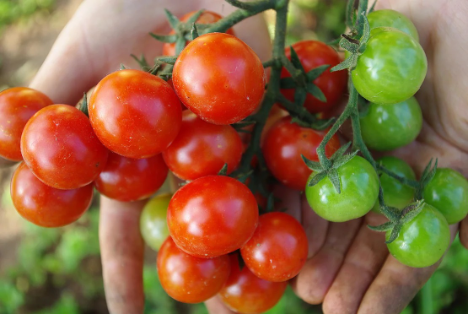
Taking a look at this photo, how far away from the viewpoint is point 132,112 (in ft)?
3.72

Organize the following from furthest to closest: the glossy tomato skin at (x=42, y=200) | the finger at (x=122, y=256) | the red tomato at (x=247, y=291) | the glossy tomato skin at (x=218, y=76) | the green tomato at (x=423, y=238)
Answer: the finger at (x=122, y=256), the red tomato at (x=247, y=291), the glossy tomato skin at (x=42, y=200), the green tomato at (x=423, y=238), the glossy tomato skin at (x=218, y=76)

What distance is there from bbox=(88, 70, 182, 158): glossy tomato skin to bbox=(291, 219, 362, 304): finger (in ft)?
2.78

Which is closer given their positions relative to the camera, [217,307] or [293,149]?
[293,149]

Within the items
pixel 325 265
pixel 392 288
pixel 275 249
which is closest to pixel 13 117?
pixel 275 249

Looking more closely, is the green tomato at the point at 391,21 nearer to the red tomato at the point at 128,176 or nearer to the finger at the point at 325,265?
Result: the finger at the point at 325,265

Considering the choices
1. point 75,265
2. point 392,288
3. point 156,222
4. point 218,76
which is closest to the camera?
point 218,76

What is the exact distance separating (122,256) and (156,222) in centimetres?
28

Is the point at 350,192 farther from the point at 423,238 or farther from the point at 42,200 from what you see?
the point at 42,200

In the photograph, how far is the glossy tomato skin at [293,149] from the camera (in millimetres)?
1475

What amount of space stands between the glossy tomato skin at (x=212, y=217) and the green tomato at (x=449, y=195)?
640mm

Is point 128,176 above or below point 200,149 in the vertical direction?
below

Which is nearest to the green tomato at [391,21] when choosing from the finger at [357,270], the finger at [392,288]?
the finger at [357,270]

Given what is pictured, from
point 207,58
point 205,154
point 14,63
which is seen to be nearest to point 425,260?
point 205,154

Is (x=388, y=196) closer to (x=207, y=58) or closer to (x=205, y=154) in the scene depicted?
(x=205, y=154)
